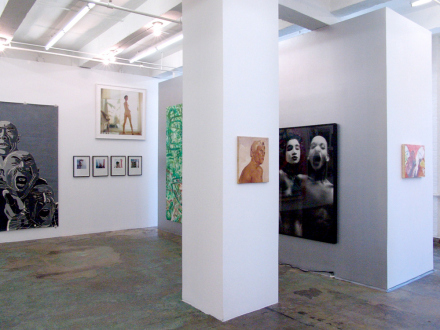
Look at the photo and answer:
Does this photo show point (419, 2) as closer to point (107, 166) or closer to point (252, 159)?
point (252, 159)

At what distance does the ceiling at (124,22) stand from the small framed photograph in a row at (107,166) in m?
2.60

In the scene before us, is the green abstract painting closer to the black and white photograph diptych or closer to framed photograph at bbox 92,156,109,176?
framed photograph at bbox 92,156,109,176

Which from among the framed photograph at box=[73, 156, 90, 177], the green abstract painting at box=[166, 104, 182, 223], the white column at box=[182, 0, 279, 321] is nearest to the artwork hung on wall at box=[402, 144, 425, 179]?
the white column at box=[182, 0, 279, 321]

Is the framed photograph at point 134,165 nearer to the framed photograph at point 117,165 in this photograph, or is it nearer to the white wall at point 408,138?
the framed photograph at point 117,165

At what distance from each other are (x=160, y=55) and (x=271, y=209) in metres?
8.00

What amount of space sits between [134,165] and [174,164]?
1.80m

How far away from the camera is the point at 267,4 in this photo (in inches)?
210

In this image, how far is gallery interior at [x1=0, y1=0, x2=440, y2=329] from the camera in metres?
4.99

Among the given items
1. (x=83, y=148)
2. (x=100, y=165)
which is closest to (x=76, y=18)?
(x=83, y=148)

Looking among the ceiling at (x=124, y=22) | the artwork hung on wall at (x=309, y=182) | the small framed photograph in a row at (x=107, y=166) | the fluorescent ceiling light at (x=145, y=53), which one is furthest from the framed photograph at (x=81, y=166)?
the artwork hung on wall at (x=309, y=182)

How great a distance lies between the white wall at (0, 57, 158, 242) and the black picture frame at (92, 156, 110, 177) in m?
0.12

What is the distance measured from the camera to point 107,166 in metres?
11.2

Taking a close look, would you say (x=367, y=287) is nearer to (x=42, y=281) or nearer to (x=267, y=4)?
(x=267, y=4)

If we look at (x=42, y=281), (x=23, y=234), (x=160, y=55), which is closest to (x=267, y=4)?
(x=42, y=281)
